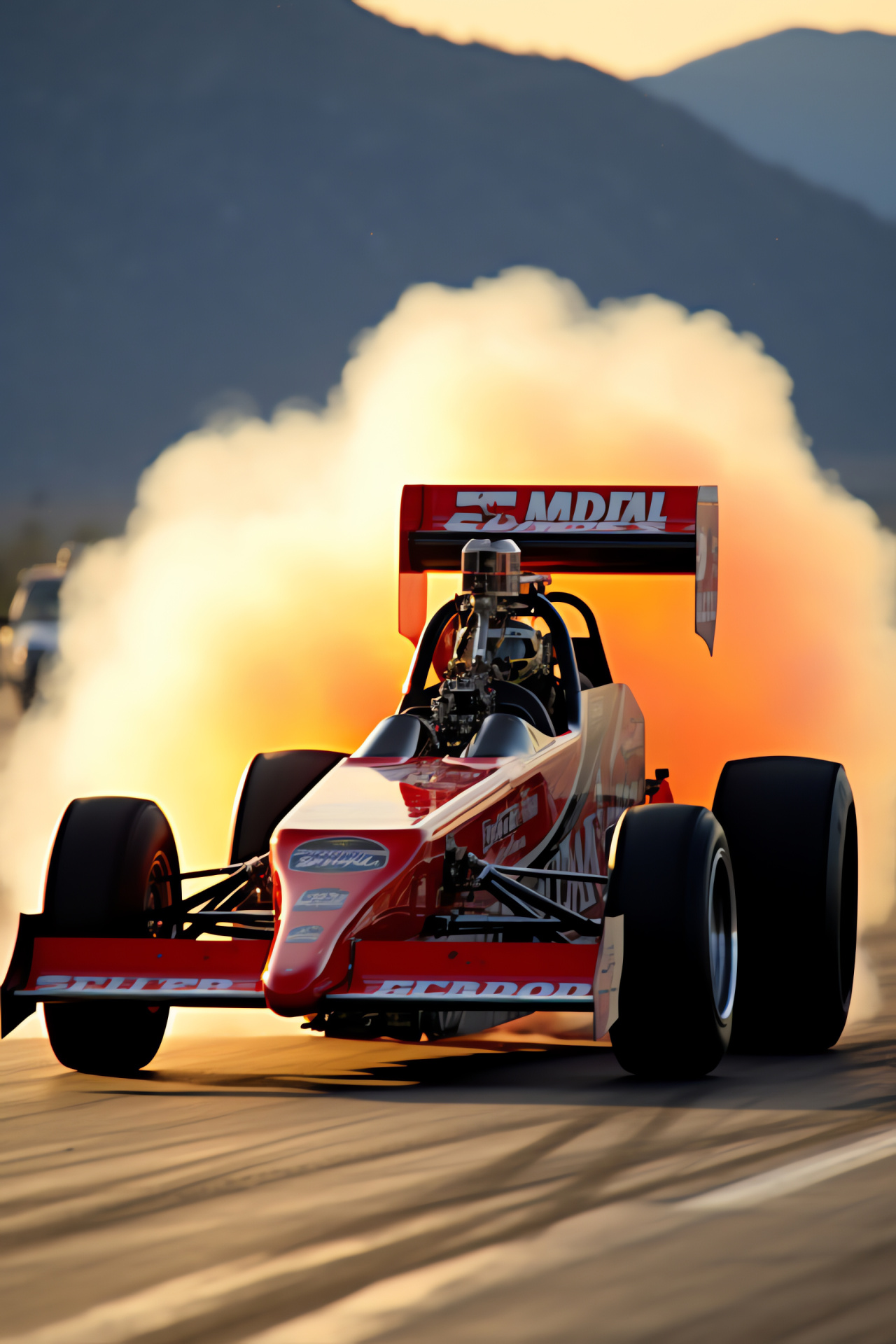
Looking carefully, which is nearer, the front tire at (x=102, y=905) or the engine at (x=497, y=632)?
the front tire at (x=102, y=905)

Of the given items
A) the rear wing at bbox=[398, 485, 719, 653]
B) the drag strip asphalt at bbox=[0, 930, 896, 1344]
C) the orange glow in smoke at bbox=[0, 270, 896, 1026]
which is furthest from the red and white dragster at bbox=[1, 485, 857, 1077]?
the orange glow in smoke at bbox=[0, 270, 896, 1026]

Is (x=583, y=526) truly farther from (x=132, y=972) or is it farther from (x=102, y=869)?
(x=132, y=972)

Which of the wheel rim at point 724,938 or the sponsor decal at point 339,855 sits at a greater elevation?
the sponsor decal at point 339,855

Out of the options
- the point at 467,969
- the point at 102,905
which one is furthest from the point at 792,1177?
the point at 102,905

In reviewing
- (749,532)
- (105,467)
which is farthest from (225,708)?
(105,467)

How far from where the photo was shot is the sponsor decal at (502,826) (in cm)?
730

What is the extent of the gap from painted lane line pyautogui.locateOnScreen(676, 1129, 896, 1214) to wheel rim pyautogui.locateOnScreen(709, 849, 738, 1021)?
135cm

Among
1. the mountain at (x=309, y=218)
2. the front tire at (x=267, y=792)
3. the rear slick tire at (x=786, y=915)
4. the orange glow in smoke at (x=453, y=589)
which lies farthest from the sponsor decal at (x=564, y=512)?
the mountain at (x=309, y=218)

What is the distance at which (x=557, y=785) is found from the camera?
820 centimetres

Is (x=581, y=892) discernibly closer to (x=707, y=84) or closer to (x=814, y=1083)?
(x=814, y=1083)

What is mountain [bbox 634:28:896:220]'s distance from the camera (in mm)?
121938

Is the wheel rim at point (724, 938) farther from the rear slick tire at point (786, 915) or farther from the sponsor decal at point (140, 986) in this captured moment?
the sponsor decal at point (140, 986)

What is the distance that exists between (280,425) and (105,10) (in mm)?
130757

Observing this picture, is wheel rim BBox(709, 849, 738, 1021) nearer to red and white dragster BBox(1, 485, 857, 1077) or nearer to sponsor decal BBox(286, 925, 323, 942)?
red and white dragster BBox(1, 485, 857, 1077)
